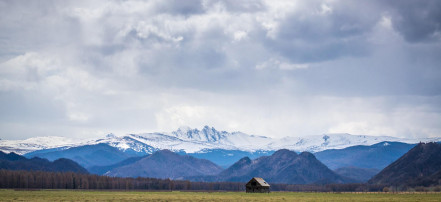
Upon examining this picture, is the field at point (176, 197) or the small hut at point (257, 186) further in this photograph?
the small hut at point (257, 186)

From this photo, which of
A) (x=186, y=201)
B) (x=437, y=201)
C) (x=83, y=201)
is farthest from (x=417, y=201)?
(x=83, y=201)

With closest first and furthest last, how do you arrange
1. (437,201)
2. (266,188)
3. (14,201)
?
(14,201) < (437,201) < (266,188)

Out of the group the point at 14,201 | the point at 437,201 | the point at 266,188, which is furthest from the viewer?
the point at 266,188

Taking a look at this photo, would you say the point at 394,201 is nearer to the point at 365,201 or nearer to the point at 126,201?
the point at 365,201

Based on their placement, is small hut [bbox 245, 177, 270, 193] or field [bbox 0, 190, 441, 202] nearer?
field [bbox 0, 190, 441, 202]

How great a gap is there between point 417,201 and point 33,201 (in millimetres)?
82019

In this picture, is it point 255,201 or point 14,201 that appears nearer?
point 14,201

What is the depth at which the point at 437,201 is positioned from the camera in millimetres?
110562

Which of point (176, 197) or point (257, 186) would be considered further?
point (257, 186)

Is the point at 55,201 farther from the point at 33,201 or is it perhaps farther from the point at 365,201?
the point at 365,201

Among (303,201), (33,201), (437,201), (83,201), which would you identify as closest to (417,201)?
(437,201)

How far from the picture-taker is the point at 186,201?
11294cm

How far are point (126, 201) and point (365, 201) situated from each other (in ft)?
176

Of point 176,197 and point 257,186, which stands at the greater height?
point 257,186
